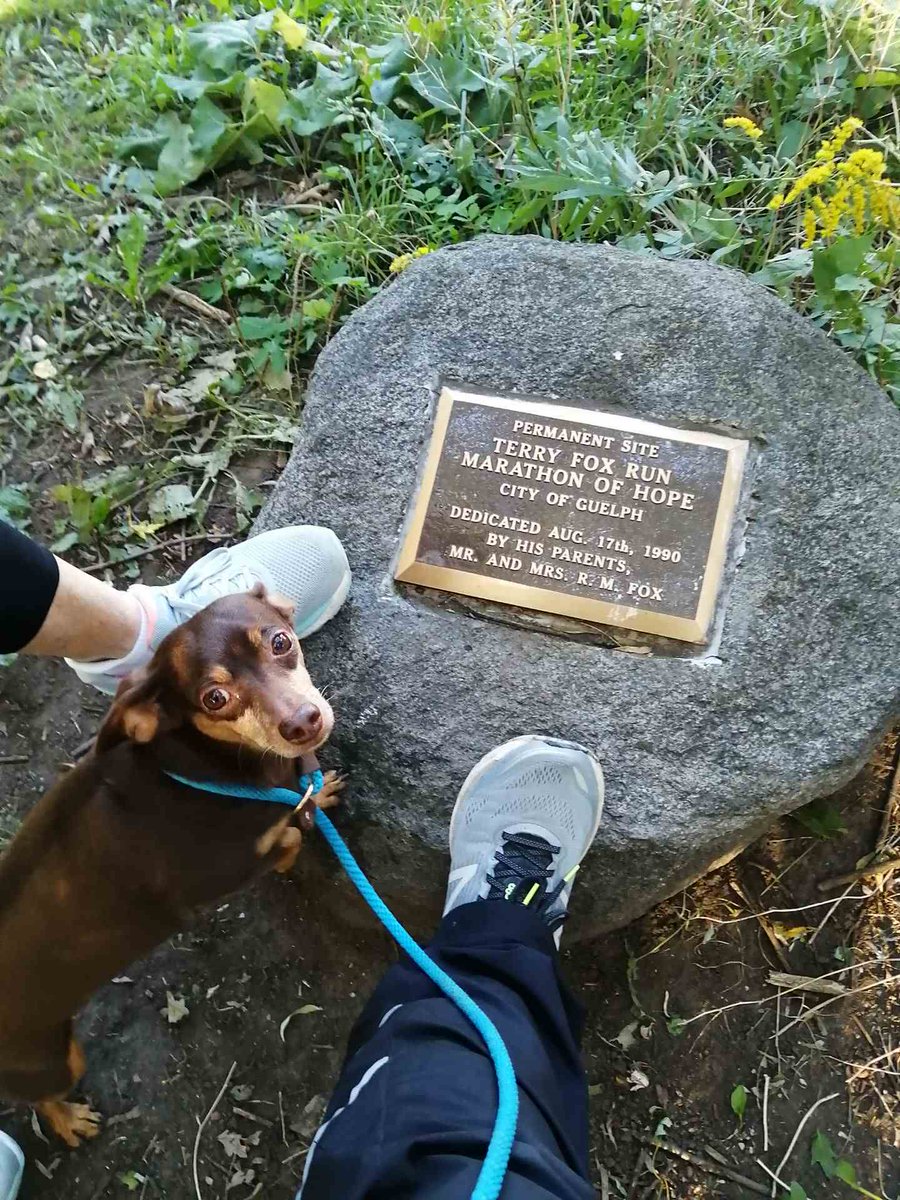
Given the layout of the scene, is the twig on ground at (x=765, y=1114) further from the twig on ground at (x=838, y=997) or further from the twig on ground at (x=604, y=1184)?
the twig on ground at (x=604, y=1184)

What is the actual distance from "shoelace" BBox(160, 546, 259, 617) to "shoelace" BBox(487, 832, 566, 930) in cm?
106

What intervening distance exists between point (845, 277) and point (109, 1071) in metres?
3.56

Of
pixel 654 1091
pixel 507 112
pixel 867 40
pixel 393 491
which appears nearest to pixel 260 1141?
pixel 654 1091

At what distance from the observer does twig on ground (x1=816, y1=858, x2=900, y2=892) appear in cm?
274

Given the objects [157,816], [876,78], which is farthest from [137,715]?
[876,78]

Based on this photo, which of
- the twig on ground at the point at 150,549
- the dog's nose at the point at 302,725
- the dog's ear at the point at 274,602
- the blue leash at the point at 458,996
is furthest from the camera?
the twig on ground at the point at 150,549

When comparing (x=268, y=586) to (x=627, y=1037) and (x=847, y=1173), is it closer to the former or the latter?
(x=627, y=1037)

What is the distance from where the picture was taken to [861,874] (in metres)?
2.74

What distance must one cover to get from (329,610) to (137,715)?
2.27 ft

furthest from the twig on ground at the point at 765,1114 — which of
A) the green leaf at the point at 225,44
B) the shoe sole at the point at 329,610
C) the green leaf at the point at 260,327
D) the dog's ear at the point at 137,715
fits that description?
the green leaf at the point at 225,44

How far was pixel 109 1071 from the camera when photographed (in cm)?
286

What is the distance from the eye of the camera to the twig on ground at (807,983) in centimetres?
267

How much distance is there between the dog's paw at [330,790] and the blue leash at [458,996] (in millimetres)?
39

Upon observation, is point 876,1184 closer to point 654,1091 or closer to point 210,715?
point 654,1091
